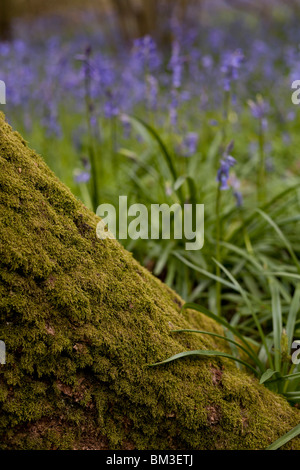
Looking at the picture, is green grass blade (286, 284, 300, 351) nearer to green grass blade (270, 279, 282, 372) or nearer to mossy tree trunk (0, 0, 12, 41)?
green grass blade (270, 279, 282, 372)

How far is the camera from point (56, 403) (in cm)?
141

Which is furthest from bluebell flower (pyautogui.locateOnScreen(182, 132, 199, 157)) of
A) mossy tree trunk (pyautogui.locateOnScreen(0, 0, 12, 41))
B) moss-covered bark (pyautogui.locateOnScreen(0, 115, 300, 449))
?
mossy tree trunk (pyautogui.locateOnScreen(0, 0, 12, 41))

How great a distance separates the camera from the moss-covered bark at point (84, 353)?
138 centimetres

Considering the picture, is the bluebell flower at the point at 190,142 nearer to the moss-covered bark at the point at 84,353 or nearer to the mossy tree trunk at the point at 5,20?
the moss-covered bark at the point at 84,353

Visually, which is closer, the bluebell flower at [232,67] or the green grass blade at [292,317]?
the green grass blade at [292,317]

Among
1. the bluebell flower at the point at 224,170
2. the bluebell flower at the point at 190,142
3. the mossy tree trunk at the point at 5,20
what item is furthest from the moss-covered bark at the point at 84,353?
the mossy tree trunk at the point at 5,20

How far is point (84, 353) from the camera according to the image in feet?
4.69

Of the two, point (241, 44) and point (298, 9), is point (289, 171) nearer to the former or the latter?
point (241, 44)

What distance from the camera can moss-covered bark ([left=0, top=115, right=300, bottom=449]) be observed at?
4.54ft

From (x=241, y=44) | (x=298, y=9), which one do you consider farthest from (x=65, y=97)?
(x=298, y=9)

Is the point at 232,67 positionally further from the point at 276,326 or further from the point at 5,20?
the point at 5,20

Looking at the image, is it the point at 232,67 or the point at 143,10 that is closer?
the point at 232,67

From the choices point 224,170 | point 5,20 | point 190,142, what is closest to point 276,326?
point 224,170

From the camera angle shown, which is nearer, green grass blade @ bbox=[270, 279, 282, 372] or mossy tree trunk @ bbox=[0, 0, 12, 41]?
green grass blade @ bbox=[270, 279, 282, 372]
